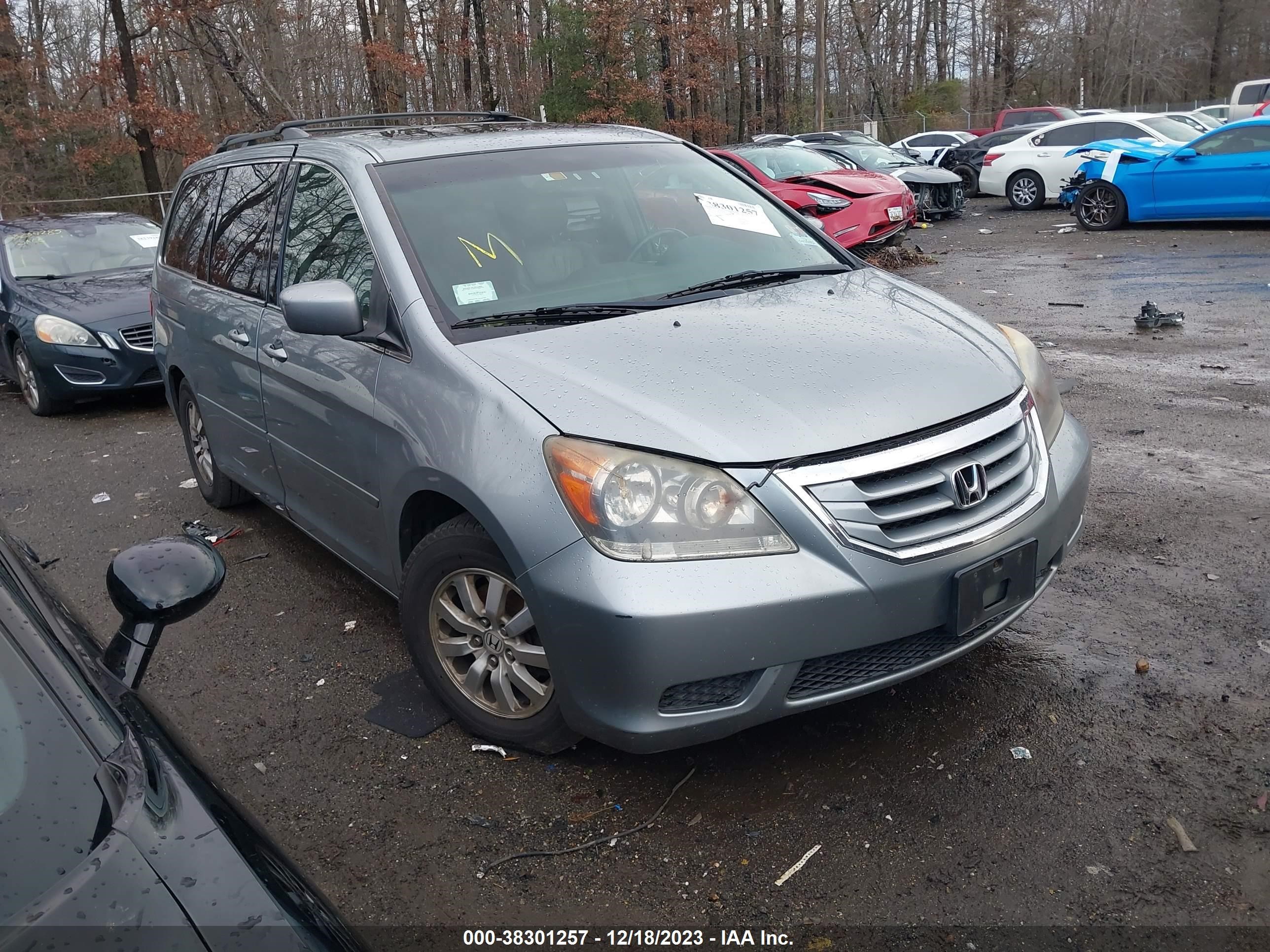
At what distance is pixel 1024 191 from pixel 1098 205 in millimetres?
4071

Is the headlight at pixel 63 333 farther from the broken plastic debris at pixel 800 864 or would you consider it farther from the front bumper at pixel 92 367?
the broken plastic debris at pixel 800 864

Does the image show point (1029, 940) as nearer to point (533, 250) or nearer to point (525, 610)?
point (525, 610)

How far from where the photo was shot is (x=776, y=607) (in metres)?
2.60

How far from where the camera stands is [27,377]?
8922 mm

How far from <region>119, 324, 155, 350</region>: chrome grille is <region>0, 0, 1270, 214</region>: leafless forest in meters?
14.6

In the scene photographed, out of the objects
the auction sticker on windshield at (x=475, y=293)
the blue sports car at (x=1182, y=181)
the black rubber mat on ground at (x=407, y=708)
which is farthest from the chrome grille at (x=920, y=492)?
the blue sports car at (x=1182, y=181)

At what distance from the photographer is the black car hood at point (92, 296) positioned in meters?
8.53

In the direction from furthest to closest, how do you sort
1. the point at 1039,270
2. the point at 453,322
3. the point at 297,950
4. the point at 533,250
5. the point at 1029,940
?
1. the point at 1039,270
2. the point at 533,250
3. the point at 453,322
4. the point at 1029,940
5. the point at 297,950

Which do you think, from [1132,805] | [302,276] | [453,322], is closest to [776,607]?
[1132,805]

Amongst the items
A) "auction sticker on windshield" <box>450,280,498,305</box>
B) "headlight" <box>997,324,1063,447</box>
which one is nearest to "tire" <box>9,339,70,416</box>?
"auction sticker on windshield" <box>450,280,498,305</box>

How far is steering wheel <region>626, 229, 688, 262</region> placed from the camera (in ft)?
12.7

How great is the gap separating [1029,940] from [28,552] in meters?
2.54

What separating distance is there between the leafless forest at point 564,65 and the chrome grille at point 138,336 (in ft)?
47.8

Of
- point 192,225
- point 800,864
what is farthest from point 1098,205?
point 800,864
